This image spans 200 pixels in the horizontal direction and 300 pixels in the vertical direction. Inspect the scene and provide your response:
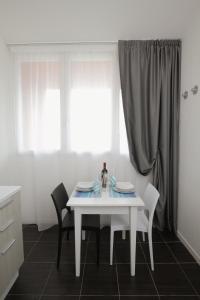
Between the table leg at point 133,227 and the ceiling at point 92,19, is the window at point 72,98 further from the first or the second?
the table leg at point 133,227

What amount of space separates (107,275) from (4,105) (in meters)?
2.38

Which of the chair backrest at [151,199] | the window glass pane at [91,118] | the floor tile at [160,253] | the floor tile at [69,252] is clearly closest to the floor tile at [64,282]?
the floor tile at [69,252]

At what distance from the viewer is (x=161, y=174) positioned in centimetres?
284

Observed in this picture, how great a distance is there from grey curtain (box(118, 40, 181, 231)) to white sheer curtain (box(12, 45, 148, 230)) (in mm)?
165

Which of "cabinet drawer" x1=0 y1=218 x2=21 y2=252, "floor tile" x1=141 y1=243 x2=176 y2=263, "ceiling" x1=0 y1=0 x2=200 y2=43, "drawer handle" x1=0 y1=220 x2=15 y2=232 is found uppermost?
"ceiling" x1=0 y1=0 x2=200 y2=43

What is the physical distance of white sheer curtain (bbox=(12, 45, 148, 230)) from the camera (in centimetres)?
288

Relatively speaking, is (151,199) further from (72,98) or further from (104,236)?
(72,98)

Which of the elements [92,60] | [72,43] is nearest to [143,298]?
[92,60]

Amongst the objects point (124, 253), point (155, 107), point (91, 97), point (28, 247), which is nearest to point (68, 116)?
point (91, 97)

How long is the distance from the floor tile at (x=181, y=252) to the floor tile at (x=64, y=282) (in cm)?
111

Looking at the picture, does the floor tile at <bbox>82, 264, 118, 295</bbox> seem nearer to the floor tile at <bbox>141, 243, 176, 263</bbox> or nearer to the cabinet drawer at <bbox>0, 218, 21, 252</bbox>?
the floor tile at <bbox>141, 243, 176, 263</bbox>

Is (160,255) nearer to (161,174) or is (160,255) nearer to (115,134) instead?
(161,174)

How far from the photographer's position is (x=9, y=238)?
180 centimetres

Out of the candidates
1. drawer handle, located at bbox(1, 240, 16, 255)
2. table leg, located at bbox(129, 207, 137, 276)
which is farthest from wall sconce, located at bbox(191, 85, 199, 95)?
drawer handle, located at bbox(1, 240, 16, 255)
